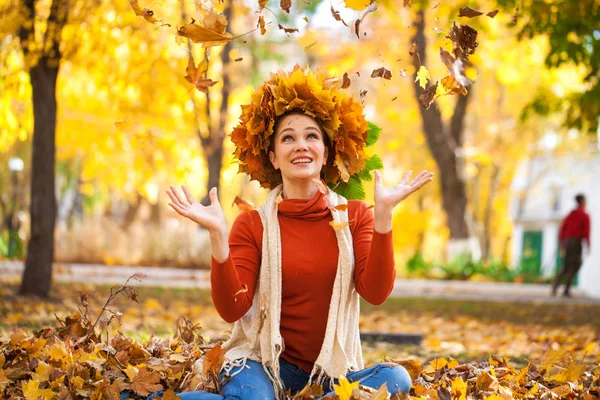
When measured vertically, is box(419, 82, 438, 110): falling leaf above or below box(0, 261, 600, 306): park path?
above

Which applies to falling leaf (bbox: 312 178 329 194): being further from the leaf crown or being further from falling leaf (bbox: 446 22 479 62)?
falling leaf (bbox: 446 22 479 62)

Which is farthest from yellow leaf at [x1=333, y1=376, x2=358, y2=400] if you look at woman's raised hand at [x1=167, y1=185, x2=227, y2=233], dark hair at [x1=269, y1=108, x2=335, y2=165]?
dark hair at [x1=269, y1=108, x2=335, y2=165]

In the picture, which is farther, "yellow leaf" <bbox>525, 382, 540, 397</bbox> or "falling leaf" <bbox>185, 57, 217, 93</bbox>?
"yellow leaf" <bbox>525, 382, 540, 397</bbox>

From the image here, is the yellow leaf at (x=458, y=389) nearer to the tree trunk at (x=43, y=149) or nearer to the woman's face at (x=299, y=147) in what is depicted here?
the woman's face at (x=299, y=147)

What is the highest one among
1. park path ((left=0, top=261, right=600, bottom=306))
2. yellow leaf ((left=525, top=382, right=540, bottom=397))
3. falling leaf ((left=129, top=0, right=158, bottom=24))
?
falling leaf ((left=129, top=0, right=158, bottom=24))

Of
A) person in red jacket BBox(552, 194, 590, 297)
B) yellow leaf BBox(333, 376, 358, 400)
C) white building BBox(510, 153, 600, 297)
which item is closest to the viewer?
yellow leaf BBox(333, 376, 358, 400)

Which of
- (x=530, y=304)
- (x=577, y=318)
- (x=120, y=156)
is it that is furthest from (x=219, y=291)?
(x=120, y=156)

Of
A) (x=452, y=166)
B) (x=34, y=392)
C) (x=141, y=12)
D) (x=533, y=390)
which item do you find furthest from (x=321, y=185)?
(x=452, y=166)

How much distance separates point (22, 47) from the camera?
9.30 metres

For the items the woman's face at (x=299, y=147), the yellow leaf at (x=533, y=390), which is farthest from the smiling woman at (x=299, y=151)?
the yellow leaf at (x=533, y=390)

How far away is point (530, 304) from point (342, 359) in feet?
33.4

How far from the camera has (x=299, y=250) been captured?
138 inches

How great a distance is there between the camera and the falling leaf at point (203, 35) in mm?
3240

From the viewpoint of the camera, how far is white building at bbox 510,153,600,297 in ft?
62.7
